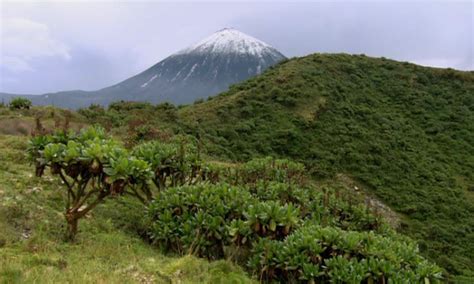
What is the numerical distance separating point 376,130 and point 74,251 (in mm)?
22941

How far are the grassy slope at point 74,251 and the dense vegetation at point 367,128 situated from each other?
280 inches

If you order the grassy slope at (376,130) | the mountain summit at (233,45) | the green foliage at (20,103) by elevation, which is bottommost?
the grassy slope at (376,130)

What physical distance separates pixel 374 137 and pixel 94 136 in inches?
832

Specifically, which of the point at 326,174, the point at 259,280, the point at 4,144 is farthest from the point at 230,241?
the point at 326,174

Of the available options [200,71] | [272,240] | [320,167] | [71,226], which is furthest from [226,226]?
[200,71]

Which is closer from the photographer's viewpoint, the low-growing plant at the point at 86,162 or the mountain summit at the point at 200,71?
the low-growing plant at the point at 86,162

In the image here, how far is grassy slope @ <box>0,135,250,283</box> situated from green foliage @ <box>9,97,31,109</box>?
10.2 m

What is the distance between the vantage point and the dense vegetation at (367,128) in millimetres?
18516

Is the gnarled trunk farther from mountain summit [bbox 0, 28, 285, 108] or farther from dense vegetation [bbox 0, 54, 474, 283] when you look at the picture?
mountain summit [bbox 0, 28, 285, 108]

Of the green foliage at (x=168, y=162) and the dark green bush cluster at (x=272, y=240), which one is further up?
the green foliage at (x=168, y=162)

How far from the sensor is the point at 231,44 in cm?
11606

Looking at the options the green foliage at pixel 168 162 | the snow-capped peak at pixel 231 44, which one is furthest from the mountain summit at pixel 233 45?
the green foliage at pixel 168 162

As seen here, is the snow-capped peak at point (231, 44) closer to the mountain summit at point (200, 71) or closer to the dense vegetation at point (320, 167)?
the mountain summit at point (200, 71)

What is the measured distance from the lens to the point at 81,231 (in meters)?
6.22
